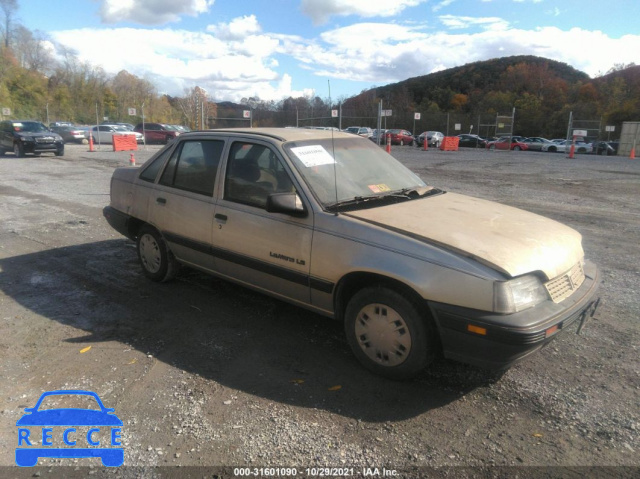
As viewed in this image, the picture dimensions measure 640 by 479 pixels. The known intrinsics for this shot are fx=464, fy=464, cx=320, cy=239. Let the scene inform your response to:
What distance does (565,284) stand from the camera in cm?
323

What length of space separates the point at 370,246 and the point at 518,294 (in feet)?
3.20

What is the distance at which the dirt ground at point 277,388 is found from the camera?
2539 millimetres

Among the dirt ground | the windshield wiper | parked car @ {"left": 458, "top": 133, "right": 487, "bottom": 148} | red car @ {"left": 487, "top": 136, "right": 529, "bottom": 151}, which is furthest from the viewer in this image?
parked car @ {"left": 458, "top": 133, "right": 487, "bottom": 148}

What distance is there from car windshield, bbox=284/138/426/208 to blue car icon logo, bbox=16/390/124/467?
208cm

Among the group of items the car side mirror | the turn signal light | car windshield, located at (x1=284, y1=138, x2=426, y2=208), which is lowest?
the turn signal light

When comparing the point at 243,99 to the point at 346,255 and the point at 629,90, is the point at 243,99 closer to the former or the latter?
the point at 346,255

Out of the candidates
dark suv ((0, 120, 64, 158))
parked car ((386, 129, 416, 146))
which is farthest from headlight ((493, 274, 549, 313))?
parked car ((386, 129, 416, 146))

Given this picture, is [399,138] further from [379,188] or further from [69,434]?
[69,434]

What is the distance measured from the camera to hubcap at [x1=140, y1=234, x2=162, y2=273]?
507 centimetres

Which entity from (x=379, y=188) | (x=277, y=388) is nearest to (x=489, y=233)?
(x=379, y=188)

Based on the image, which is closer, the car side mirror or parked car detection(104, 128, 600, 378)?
parked car detection(104, 128, 600, 378)

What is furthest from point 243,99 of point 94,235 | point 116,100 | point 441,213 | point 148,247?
point 116,100

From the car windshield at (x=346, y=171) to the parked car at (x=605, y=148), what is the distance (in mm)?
36175

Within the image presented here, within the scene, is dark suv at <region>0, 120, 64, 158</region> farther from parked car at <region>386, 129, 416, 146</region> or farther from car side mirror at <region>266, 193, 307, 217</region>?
parked car at <region>386, 129, 416, 146</region>
